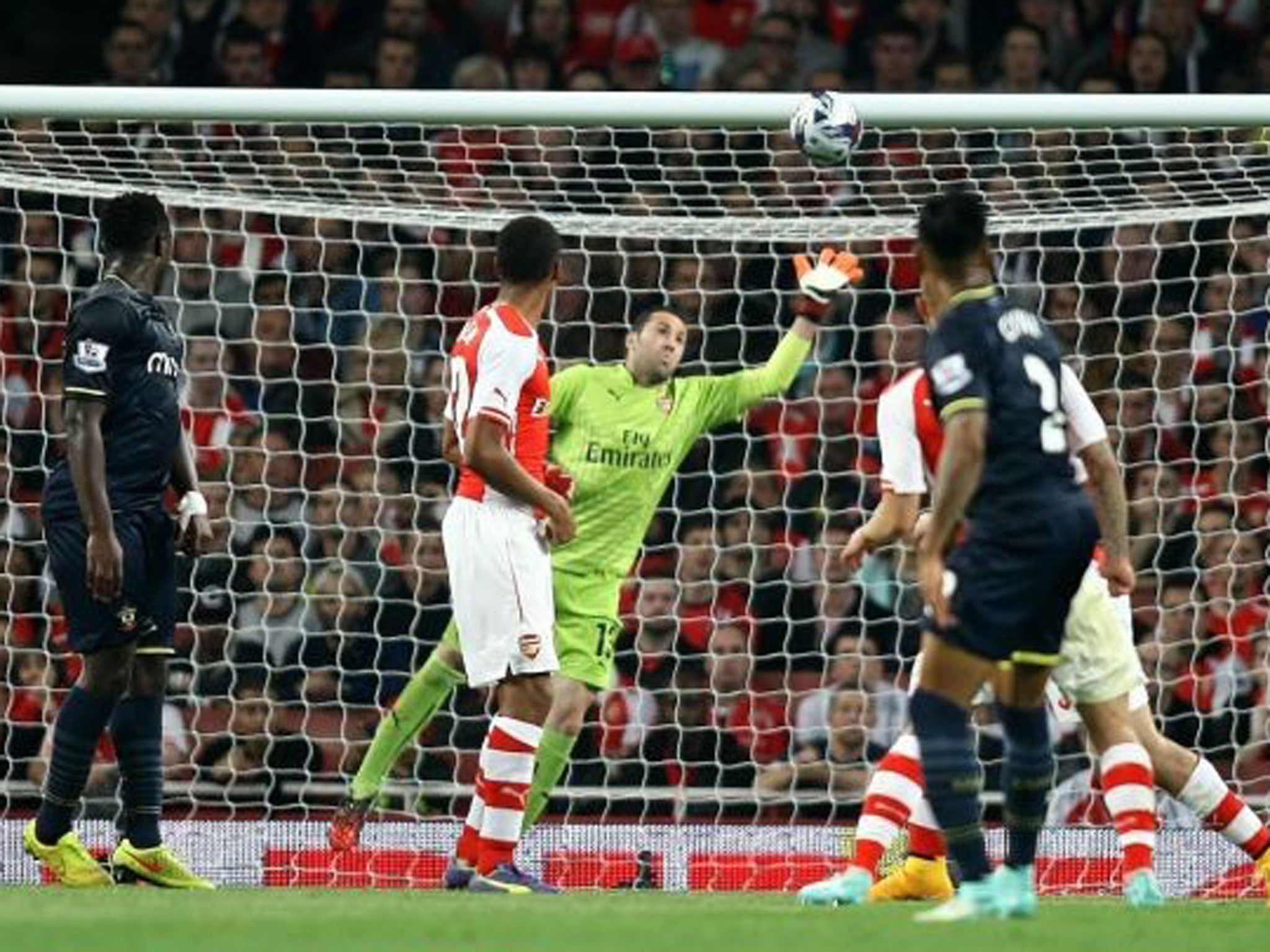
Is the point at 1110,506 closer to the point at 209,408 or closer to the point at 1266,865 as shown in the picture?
the point at 1266,865

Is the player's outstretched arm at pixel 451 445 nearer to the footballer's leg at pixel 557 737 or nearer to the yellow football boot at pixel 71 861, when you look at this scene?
the footballer's leg at pixel 557 737

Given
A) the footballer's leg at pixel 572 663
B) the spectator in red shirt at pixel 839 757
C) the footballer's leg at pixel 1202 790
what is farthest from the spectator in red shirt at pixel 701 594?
the footballer's leg at pixel 1202 790

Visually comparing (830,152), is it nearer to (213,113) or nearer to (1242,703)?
(213,113)

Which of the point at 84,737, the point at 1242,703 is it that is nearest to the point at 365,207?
the point at 84,737

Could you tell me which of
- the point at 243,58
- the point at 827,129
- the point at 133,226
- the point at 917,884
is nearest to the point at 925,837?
the point at 917,884

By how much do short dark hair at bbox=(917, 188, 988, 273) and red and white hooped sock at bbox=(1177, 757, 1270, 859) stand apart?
237 cm

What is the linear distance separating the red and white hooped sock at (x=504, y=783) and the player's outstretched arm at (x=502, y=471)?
691mm

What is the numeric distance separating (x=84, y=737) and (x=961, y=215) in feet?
11.3

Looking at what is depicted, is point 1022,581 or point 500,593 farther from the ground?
point 1022,581

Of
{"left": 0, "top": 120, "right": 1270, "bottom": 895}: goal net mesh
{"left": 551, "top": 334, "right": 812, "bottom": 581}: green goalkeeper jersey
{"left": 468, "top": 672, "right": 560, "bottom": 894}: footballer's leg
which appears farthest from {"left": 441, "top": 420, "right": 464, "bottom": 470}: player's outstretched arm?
{"left": 0, "top": 120, "right": 1270, "bottom": 895}: goal net mesh

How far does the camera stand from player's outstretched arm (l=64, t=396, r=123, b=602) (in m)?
9.32

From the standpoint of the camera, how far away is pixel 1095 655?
356 inches

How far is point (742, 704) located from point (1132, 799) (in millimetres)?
4220

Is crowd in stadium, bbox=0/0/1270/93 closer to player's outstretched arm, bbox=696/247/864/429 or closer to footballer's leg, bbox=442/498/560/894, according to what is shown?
player's outstretched arm, bbox=696/247/864/429
